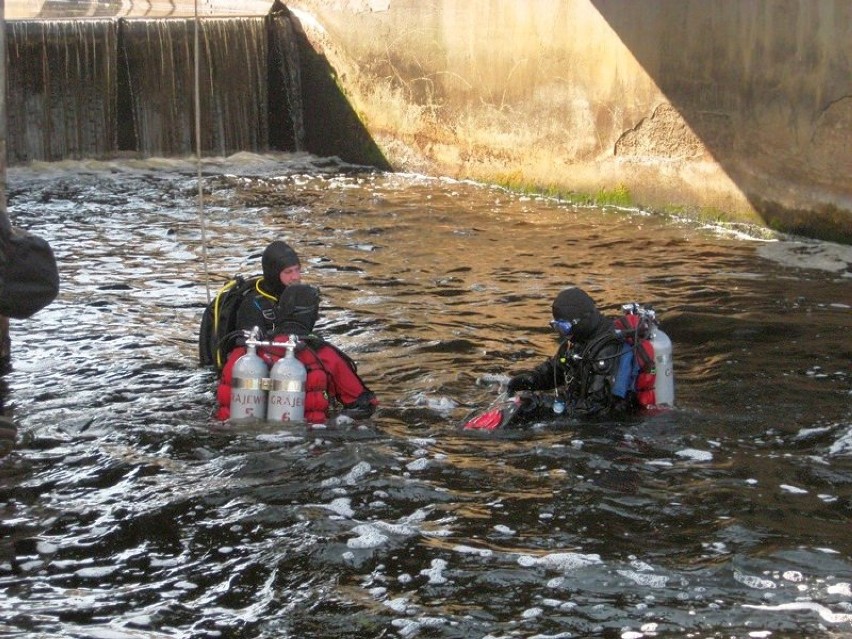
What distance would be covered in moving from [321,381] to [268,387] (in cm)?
29

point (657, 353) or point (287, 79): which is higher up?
point (287, 79)

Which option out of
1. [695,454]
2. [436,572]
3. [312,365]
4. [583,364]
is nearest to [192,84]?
[312,365]

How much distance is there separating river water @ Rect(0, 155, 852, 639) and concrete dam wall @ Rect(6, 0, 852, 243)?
4.07 ft

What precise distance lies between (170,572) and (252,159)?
1144cm

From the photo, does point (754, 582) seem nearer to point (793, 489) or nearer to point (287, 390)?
point (793, 489)

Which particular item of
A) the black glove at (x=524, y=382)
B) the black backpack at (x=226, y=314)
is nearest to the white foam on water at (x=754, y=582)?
the black glove at (x=524, y=382)

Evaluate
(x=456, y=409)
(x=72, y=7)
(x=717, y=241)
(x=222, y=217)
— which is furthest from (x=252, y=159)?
(x=456, y=409)

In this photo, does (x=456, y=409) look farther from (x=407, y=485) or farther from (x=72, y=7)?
(x=72, y=7)

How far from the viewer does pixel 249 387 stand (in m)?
6.31

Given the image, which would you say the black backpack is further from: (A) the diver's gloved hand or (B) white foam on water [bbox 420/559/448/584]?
(B) white foam on water [bbox 420/559/448/584]

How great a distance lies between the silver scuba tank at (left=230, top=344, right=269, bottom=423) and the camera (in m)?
6.30

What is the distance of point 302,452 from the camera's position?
6.39 metres

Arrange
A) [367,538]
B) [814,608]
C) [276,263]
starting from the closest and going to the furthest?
[814,608]
[367,538]
[276,263]

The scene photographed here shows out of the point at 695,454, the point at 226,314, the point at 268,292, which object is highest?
the point at 268,292
